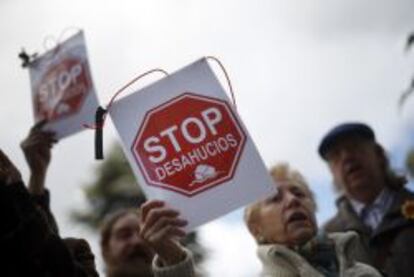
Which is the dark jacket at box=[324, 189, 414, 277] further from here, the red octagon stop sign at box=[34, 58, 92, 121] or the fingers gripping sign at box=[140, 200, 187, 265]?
the red octagon stop sign at box=[34, 58, 92, 121]

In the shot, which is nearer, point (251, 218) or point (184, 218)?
point (184, 218)

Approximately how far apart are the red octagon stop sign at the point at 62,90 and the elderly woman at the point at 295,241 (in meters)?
Result: 1.44

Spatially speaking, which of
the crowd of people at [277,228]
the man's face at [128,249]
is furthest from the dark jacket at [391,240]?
the man's face at [128,249]

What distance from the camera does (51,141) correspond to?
13.5 feet

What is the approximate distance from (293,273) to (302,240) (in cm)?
16

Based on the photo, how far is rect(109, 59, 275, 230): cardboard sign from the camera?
92.0 inches

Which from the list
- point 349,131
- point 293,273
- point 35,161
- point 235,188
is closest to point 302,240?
point 293,273

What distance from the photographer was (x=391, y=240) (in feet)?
11.9

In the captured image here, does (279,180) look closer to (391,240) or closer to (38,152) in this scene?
(391,240)

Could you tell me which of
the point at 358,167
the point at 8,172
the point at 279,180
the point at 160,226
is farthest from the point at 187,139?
the point at 358,167

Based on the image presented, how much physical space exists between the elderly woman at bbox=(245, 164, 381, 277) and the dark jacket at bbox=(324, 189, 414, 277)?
0.51 m

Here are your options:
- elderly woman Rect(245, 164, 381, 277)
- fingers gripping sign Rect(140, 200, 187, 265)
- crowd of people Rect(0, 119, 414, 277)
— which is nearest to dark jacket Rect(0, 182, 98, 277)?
crowd of people Rect(0, 119, 414, 277)

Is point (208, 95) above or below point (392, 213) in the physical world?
above

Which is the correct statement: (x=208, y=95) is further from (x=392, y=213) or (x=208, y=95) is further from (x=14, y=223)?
(x=392, y=213)
